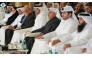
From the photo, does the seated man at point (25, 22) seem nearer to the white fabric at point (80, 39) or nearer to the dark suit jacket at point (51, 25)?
the dark suit jacket at point (51, 25)

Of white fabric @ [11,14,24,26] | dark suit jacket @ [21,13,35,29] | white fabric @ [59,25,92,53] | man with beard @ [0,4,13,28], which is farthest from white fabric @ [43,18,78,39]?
man with beard @ [0,4,13,28]

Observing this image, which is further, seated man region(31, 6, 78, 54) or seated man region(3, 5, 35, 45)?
seated man region(3, 5, 35, 45)

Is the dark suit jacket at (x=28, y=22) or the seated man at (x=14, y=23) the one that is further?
the dark suit jacket at (x=28, y=22)

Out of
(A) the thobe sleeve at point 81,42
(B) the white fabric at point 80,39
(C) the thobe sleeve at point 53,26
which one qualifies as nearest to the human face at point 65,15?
(C) the thobe sleeve at point 53,26

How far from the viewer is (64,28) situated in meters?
3.74

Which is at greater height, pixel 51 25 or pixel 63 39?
pixel 51 25

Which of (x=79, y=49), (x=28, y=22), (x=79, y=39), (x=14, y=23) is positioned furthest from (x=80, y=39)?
(x=14, y=23)

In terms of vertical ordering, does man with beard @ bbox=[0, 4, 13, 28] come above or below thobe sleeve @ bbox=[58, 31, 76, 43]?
above

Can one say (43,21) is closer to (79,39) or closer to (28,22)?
(28,22)

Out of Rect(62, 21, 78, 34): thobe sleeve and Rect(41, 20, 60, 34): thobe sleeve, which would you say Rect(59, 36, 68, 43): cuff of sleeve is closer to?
Rect(62, 21, 78, 34): thobe sleeve

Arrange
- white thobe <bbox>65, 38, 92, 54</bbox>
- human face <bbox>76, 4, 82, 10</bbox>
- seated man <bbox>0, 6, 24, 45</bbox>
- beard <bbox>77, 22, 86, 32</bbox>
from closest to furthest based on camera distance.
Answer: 1. white thobe <bbox>65, 38, 92, 54</bbox>
2. beard <bbox>77, 22, 86, 32</bbox>
3. human face <bbox>76, 4, 82, 10</bbox>
4. seated man <bbox>0, 6, 24, 45</bbox>

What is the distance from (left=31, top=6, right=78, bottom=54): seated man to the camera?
3642 mm

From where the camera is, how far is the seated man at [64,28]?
364cm
